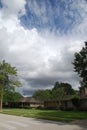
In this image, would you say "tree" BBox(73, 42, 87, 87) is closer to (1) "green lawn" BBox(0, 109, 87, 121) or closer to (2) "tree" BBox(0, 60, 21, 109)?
(1) "green lawn" BBox(0, 109, 87, 121)

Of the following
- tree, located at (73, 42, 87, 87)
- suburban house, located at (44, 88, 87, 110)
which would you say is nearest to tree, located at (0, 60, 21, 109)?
suburban house, located at (44, 88, 87, 110)

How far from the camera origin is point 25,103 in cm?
10400

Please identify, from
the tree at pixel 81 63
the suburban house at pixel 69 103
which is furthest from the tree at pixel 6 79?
the tree at pixel 81 63

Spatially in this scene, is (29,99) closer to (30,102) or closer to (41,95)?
(30,102)

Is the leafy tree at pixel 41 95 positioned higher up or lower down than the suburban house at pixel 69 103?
higher up

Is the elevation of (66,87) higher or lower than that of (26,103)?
higher

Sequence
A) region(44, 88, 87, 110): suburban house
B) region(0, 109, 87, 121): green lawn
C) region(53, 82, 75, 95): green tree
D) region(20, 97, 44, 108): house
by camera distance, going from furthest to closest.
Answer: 1. region(53, 82, 75, 95): green tree
2. region(20, 97, 44, 108): house
3. region(44, 88, 87, 110): suburban house
4. region(0, 109, 87, 121): green lawn

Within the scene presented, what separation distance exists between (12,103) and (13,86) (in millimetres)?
29590

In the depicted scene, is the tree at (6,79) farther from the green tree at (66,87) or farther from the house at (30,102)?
the green tree at (66,87)

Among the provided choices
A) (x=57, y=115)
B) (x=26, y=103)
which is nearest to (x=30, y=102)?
(x=26, y=103)

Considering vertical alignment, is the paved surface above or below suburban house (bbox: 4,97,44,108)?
below

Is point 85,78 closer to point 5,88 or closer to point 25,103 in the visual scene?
point 5,88

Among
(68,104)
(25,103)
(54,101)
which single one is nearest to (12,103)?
(25,103)

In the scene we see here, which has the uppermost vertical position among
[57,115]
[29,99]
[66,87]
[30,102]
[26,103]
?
[66,87]
